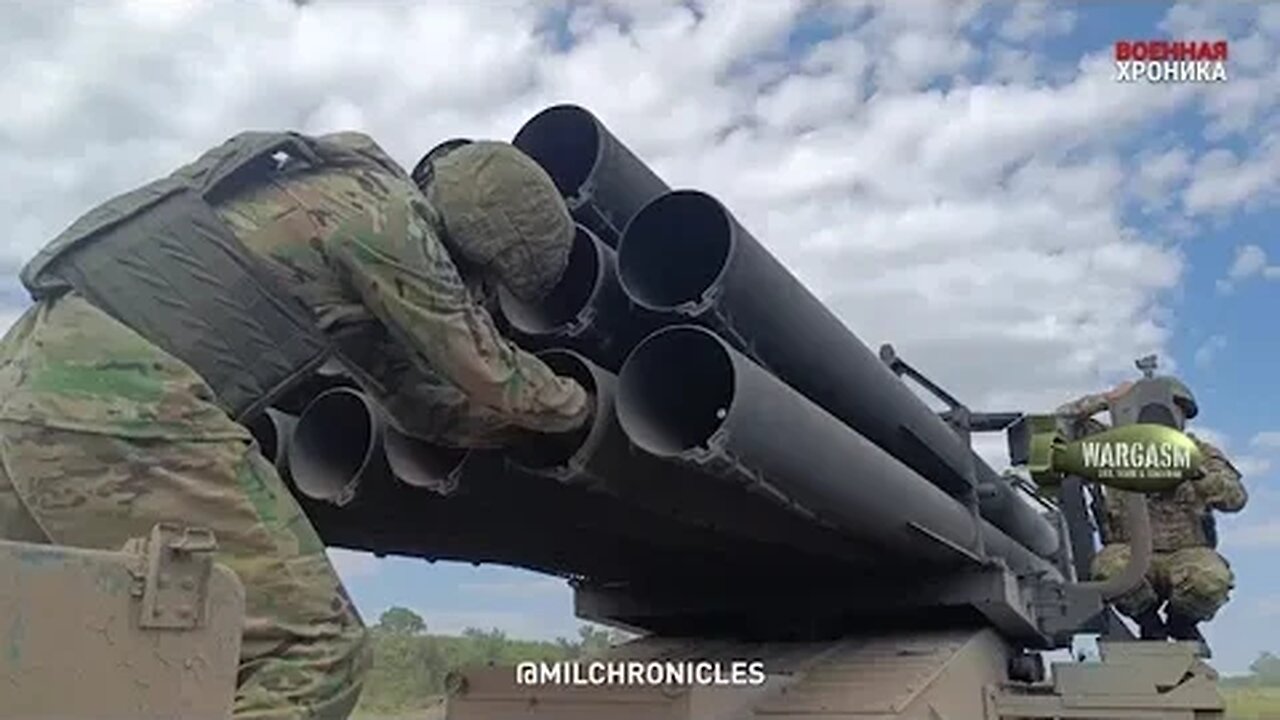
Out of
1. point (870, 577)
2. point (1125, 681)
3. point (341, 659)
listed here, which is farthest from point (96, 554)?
point (1125, 681)

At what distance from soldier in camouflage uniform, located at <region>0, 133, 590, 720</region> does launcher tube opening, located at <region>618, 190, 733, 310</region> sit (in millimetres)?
534

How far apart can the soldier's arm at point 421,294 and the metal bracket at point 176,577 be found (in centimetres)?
78

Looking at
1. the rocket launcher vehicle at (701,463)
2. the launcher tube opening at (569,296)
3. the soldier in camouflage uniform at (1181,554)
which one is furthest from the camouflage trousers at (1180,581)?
the launcher tube opening at (569,296)

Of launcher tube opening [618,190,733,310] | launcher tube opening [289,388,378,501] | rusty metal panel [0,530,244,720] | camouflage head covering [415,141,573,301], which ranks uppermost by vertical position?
launcher tube opening [618,190,733,310]

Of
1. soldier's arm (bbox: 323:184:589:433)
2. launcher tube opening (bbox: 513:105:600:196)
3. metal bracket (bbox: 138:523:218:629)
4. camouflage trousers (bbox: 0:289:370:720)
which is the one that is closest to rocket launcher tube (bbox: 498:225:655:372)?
launcher tube opening (bbox: 513:105:600:196)

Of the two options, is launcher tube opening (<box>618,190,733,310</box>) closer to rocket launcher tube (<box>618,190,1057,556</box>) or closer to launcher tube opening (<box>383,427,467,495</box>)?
rocket launcher tube (<box>618,190,1057,556</box>)

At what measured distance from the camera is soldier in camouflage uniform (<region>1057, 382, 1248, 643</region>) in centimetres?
609

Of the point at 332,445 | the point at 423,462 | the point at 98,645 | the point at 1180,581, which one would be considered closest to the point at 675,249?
the point at 423,462

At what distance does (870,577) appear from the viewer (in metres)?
5.23

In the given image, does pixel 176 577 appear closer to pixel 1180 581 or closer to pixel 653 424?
pixel 653 424

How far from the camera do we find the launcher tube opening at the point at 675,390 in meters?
3.33

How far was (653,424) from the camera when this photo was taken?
11.1 feet

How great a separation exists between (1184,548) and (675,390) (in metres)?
3.79

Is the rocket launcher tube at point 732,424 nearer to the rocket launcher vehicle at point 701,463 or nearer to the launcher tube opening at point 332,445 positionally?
the rocket launcher vehicle at point 701,463
